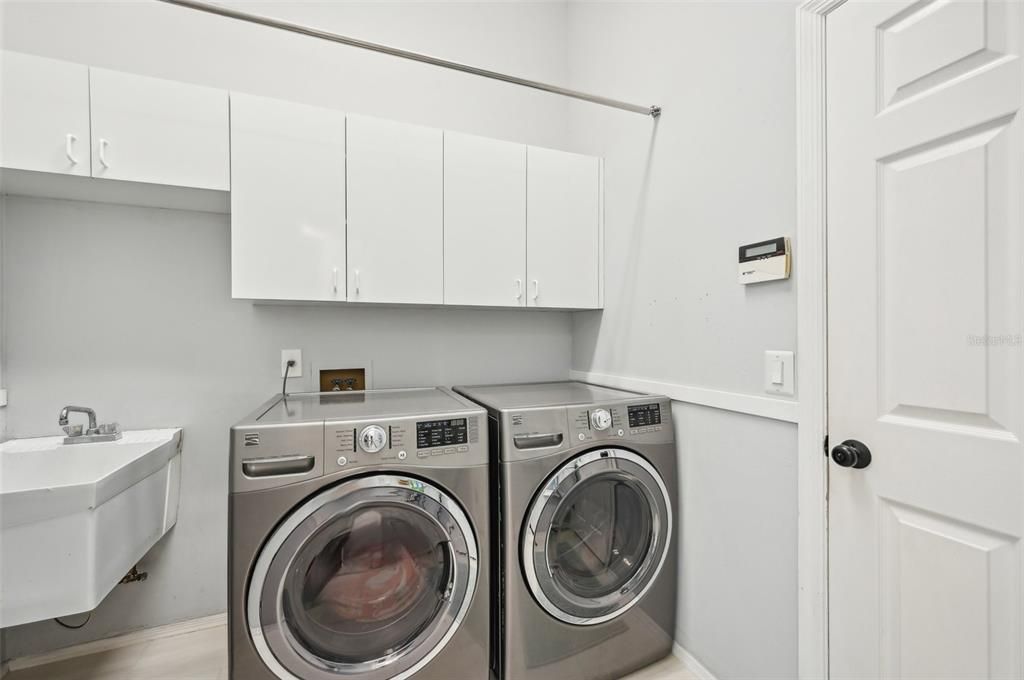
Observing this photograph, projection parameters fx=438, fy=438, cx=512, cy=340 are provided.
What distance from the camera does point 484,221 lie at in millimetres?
1931

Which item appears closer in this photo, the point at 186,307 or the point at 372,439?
the point at 372,439

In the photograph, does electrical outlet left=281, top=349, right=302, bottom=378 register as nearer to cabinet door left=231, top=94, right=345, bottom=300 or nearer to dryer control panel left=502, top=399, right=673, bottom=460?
cabinet door left=231, top=94, right=345, bottom=300

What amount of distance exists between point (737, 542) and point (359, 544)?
4.03 ft

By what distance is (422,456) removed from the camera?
135 cm

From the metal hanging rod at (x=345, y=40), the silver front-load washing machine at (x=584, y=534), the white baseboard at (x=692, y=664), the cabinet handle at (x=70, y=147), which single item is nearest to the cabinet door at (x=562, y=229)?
the metal hanging rod at (x=345, y=40)

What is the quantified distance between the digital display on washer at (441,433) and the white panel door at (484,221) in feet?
2.10

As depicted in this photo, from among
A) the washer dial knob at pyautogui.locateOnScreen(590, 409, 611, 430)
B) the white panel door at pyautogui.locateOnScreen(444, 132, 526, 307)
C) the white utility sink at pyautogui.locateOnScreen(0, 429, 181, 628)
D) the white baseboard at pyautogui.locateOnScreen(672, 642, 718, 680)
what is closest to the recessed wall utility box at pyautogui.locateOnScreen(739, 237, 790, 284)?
the washer dial knob at pyautogui.locateOnScreen(590, 409, 611, 430)

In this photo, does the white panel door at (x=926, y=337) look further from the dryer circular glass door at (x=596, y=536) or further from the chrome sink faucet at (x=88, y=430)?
the chrome sink faucet at (x=88, y=430)

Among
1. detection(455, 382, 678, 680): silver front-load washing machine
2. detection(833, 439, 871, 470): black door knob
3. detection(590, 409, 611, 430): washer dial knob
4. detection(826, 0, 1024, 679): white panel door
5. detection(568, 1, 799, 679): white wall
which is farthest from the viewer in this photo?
detection(590, 409, 611, 430): washer dial knob

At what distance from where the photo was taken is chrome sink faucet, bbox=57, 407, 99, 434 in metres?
1.58

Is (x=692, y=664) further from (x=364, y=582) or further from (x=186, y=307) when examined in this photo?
(x=186, y=307)

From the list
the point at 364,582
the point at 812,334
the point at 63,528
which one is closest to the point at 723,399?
the point at 812,334

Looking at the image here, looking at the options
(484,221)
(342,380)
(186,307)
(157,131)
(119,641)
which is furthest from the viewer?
(342,380)

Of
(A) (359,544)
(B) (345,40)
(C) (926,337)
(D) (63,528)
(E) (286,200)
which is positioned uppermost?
(B) (345,40)
